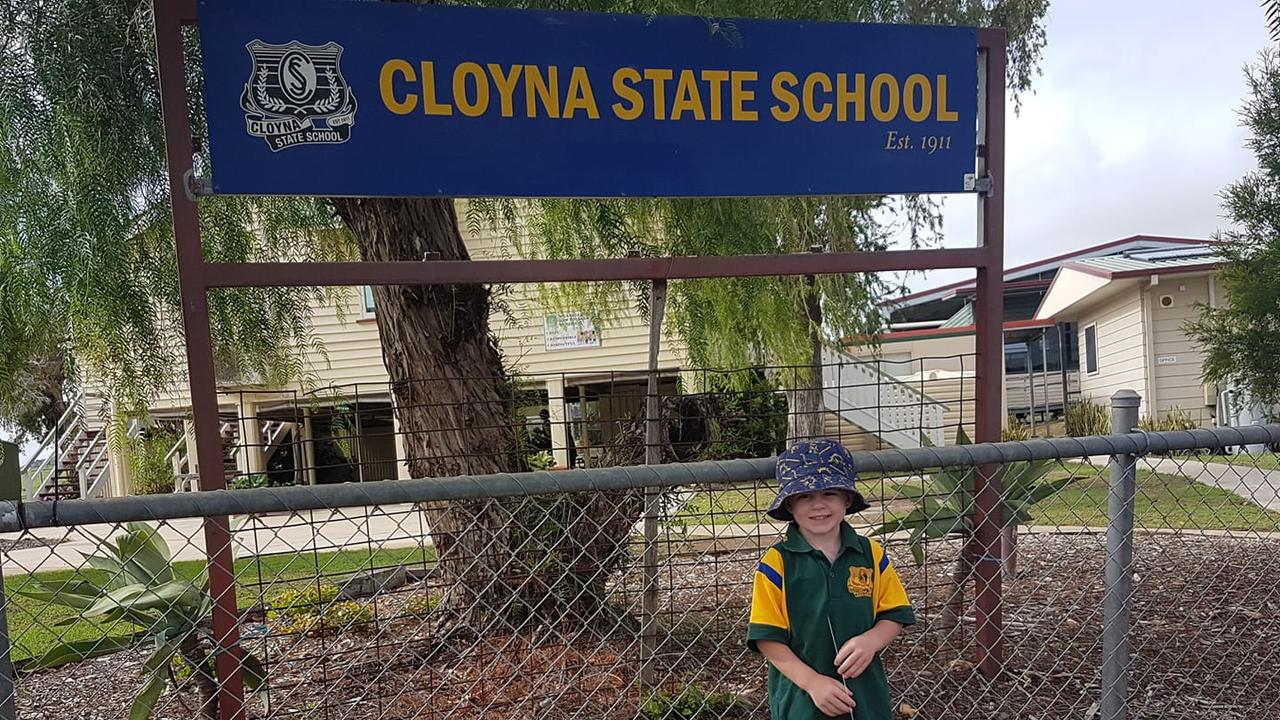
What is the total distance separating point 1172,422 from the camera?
46.6 feet

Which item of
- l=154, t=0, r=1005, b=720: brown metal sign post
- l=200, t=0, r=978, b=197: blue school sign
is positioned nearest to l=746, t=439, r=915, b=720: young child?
l=154, t=0, r=1005, b=720: brown metal sign post

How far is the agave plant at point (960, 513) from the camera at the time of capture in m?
3.60

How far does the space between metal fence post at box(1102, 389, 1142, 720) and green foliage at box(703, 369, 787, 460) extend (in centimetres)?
130

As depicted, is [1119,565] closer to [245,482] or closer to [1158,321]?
[245,482]

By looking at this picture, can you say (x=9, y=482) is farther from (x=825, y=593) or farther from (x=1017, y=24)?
(x=1017, y=24)

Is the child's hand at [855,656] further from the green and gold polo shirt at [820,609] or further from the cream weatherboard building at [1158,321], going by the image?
the cream weatherboard building at [1158,321]

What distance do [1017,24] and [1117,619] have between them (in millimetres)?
9836

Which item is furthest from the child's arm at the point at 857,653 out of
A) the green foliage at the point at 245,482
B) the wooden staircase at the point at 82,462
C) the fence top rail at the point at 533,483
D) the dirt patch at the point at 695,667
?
the wooden staircase at the point at 82,462

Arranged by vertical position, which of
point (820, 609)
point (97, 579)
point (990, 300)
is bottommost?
point (97, 579)

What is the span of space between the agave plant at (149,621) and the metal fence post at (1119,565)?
9.19 ft

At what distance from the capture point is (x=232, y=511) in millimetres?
1924

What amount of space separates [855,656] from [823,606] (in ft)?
0.43

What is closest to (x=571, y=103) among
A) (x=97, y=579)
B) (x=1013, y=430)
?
(x=97, y=579)

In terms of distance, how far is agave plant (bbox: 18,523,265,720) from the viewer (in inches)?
111
